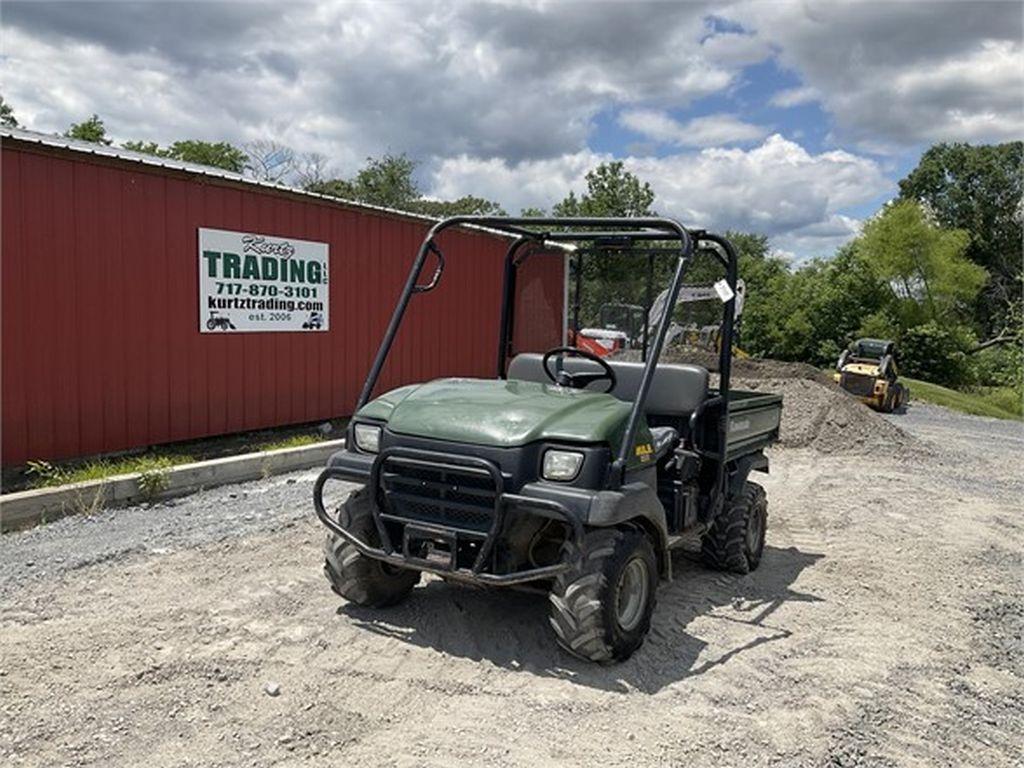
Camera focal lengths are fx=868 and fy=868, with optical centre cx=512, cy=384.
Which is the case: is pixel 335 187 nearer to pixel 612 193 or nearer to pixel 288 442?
pixel 612 193

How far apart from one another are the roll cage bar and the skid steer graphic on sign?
3.94m

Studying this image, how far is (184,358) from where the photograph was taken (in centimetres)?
829

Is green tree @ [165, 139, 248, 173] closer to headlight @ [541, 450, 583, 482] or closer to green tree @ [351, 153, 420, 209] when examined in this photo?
green tree @ [351, 153, 420, 209]

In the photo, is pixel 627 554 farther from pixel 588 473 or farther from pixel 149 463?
pixel 149 463

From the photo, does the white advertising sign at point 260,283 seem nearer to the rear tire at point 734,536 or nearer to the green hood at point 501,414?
the green hood at point 501,414

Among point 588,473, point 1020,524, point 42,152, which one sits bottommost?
point 1020,524

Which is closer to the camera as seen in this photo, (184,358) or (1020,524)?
(1020,524)

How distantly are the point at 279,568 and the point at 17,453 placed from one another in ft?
10.0

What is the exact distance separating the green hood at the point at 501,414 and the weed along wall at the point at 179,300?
142 centimetres

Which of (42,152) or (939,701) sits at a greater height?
(42,152)

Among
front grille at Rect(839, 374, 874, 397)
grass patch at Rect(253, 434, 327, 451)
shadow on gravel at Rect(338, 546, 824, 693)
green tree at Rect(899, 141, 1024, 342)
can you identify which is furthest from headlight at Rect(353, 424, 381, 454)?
green tree at Rect(899, 141, 1024, 342)

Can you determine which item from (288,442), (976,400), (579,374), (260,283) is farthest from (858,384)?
(579,374)

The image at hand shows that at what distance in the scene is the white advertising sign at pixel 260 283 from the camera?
8.52m

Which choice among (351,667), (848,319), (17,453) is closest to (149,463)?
(17,453)
